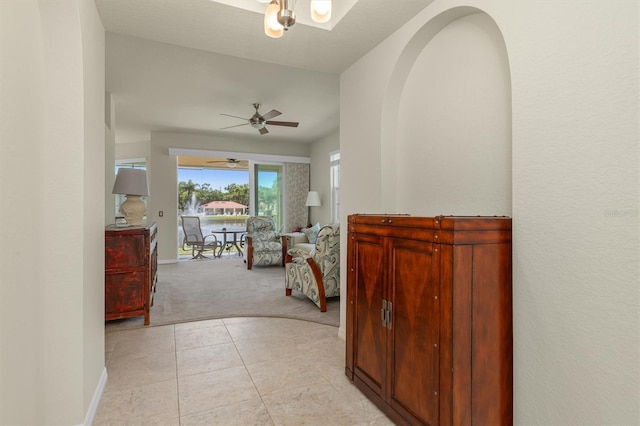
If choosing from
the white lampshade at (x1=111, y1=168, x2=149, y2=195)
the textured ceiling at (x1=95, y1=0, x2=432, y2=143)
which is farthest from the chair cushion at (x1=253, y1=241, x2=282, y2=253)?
the white lampshade at (x1=111, y1=168, x2=149, y2=195)

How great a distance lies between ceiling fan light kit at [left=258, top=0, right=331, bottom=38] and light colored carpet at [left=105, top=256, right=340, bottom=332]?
282 centimetres

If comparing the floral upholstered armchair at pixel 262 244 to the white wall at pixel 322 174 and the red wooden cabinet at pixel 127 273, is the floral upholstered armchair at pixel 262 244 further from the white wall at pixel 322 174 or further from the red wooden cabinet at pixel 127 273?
the red wooden cabinet at pixel 127 273

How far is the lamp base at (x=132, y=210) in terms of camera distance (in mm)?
3648

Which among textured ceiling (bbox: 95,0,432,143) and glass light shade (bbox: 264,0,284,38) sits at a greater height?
textured ceiling (bbox: 95,0,432,143)

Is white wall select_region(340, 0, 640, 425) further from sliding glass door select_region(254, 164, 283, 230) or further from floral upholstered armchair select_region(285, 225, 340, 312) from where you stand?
sliding glass door select_region(254, 164, 283, 230)

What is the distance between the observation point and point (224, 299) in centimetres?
443

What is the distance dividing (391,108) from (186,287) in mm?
4056

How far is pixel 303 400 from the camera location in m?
2.12

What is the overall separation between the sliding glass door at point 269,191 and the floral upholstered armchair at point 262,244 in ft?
4.14

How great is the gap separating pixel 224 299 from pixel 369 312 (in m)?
2.83

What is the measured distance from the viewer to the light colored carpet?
12.2ft

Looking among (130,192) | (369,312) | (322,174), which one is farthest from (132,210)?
(322,174)

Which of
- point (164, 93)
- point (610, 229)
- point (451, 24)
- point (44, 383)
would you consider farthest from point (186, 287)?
point (610, 229)

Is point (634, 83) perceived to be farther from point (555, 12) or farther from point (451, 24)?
point (451, 24)
